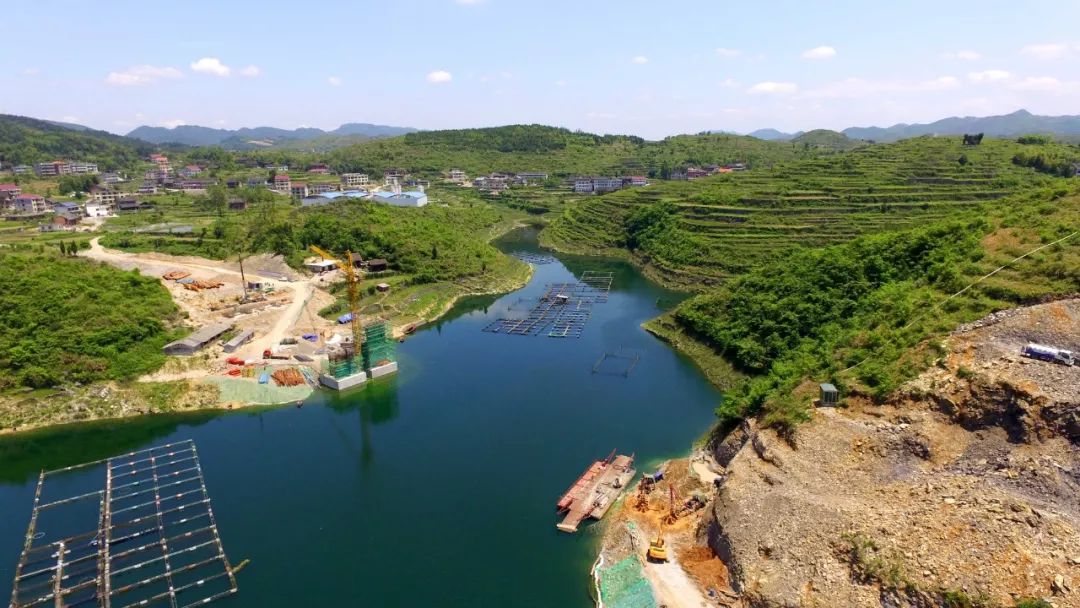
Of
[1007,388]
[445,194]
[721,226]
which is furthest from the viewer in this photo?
[445,194]

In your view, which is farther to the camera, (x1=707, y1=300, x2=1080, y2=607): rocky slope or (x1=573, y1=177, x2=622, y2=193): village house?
(x1=573, y1=177, x2=622, y2=193): village house

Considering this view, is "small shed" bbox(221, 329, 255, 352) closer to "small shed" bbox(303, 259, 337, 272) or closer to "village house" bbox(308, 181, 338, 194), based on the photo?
"small shed" bbox(303, 259, 337, 272)

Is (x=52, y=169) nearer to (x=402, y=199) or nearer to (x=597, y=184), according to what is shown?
(x=402, y=199)

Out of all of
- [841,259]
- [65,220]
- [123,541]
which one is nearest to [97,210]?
[65,220]

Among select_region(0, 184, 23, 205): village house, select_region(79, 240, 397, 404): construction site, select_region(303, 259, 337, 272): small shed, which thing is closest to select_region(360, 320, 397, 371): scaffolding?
select_region(79, 240, 397, 404): construction site

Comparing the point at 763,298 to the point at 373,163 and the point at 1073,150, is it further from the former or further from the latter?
the point at 373,163

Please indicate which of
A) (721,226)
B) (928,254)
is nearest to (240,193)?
(721,226)

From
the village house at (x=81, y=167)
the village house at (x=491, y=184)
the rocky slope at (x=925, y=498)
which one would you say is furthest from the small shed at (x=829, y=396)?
the village house at (x=81, y=167)
